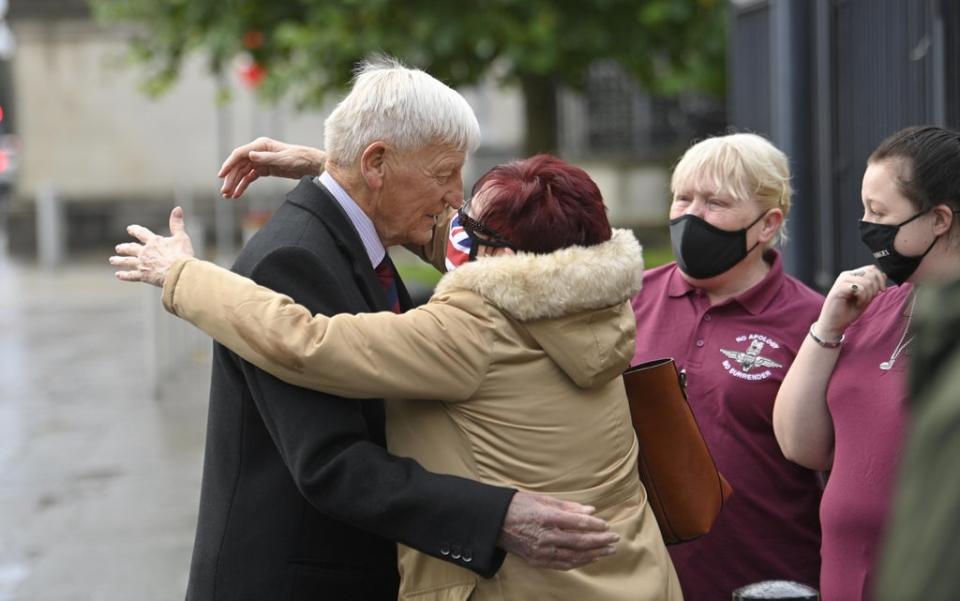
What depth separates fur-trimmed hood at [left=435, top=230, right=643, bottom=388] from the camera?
2.36m

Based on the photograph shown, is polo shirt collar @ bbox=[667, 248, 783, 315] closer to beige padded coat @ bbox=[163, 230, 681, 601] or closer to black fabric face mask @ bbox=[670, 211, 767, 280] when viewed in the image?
black fabric face mask @ bbox=[670, 211, 767, 280]

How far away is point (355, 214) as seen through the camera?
2678 mm

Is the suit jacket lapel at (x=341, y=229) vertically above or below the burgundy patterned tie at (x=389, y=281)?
above

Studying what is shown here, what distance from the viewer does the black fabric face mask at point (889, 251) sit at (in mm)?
2766

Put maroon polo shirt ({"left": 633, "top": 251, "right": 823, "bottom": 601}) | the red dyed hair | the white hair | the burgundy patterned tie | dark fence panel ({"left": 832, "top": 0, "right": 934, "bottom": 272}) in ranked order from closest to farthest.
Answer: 1. the red dyed hair
2. the white hair
3. the burgundy patterned tie
4. maroon polo shirt ({"left": 633, "top": 251, "right": 823, "bottom": 601})
5. dark fence panel ({"left": 832, "top": 0, "right": 934, "bottom": 272})

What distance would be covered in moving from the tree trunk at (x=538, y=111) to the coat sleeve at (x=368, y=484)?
39.0 feet

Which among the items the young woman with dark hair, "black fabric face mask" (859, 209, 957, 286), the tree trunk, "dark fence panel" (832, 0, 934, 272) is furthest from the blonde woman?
the tree trunk

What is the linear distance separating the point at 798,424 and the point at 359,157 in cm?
109

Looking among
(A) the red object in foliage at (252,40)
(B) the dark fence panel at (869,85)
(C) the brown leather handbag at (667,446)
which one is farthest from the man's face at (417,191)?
(A) the red object in foliage at (252,40)

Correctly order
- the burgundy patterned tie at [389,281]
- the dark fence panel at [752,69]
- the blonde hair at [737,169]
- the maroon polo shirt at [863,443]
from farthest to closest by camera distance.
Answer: the dark fence panel at [752,69]
the blonde hair at [737,169]
the burgundy patterned tie at [389,281]
the maroon polo shirt at [863,443]

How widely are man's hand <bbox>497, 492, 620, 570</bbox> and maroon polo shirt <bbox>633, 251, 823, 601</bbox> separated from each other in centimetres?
95

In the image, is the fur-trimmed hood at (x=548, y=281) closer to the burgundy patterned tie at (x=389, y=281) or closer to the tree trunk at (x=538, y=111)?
the burgundy patterned tie at (x=389, y=281)

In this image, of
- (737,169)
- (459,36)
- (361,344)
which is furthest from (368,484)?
(459,36)

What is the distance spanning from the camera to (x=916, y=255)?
9.05 feet
